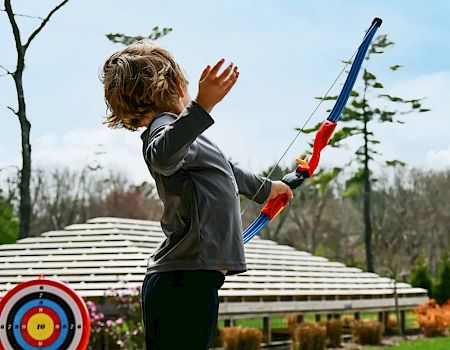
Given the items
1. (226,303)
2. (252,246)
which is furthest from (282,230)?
(226,303)

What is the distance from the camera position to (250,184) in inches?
89.7

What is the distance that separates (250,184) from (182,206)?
0.39 meters

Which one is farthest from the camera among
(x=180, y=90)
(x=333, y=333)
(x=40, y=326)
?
(x=333, y=333)

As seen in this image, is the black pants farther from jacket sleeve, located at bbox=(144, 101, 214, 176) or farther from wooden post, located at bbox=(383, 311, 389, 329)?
wooden post, located at bbox=(383, 311, 389, 329)

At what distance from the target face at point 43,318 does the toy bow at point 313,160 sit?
1.77 metres

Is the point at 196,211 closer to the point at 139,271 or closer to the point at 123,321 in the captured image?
the point at 123,321

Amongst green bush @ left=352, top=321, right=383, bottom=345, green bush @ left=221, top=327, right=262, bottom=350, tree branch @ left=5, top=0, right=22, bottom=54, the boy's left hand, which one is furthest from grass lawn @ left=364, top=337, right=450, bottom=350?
the boy's left hand

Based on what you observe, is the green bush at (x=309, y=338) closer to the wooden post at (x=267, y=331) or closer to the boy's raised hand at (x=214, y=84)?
the wooden post at (x=267, y=331)

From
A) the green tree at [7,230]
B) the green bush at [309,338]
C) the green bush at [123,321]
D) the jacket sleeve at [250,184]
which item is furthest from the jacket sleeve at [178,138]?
the green tree at [7,230]

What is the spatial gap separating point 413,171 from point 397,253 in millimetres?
2490

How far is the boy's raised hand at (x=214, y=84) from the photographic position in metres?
1.80

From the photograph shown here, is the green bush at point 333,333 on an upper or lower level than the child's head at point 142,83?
lower

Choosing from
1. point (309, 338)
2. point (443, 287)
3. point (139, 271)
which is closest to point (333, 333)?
point (309, 338)

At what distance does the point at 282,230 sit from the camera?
28859 millimetres
